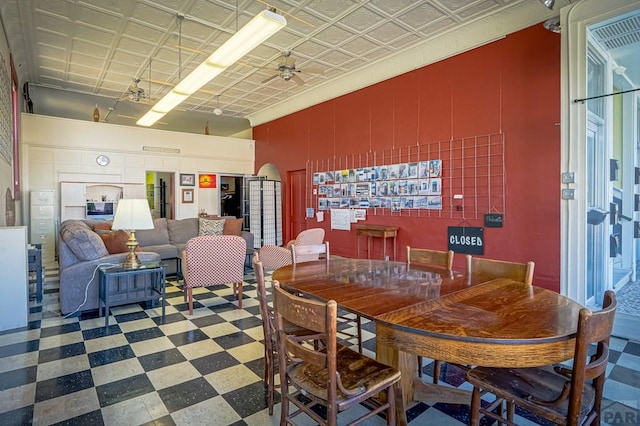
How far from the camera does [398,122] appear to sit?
18.1 feet

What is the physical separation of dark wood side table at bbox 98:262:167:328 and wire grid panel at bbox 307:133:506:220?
3.46 metres

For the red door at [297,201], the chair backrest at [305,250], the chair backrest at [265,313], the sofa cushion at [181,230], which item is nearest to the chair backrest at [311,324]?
the chair backrest at [265,313]

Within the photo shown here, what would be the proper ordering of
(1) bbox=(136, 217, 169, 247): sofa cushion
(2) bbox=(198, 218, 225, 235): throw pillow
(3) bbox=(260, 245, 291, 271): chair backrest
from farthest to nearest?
(2) bbox=(198, 218, 225, 235): throw pillow < (1) bbox=(136, 217, 169, 247): sofa cushion < (3) bbox=(260, 245, 291, 271): chair backrest

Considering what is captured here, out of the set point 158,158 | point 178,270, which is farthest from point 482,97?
point 158,158

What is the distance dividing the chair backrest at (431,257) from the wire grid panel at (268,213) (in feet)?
17.7

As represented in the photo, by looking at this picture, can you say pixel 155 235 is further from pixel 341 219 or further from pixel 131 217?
pixel 341 219

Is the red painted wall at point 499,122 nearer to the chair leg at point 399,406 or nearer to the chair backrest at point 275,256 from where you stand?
the chair backrest at point 275,256

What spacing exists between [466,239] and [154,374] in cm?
387

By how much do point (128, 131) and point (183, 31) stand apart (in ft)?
14.2

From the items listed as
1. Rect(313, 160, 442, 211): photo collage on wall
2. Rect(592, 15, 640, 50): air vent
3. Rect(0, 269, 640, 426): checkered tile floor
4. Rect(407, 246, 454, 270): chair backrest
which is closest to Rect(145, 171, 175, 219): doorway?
Rect(313, 160, 442, 211): photo collage on wall

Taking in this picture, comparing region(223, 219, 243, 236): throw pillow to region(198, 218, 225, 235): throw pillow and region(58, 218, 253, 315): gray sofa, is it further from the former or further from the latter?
region(58, 218, 253, 315): gray sofa

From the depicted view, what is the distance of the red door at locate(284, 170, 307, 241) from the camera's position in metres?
7.62

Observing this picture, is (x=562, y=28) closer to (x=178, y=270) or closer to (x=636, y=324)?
(x=636, y=324)

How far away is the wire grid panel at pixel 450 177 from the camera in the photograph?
4.37m
